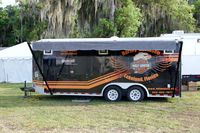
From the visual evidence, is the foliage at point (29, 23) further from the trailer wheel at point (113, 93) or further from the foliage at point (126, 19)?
the trailer wheel at point (113, 93)

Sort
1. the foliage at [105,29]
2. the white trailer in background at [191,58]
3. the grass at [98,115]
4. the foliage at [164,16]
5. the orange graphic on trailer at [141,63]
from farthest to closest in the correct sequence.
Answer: the foliage at [164,16]
the foliage at [105,29]
the white trailer in background at [191,58]
the orange graphic on trailer at [141,63]
the grass at [98,115]

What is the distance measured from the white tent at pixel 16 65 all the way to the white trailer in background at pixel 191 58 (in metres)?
9.85

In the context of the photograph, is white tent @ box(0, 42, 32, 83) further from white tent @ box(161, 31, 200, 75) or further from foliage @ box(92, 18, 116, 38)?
white tent @ box(161, 31, 200, 75)

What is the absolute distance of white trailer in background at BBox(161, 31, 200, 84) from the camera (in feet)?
64.8

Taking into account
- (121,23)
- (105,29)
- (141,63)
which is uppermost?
(121,23)

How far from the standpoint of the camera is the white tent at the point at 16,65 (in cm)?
2494

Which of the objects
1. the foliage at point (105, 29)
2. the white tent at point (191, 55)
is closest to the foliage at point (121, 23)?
the foliage at point (105, 29)

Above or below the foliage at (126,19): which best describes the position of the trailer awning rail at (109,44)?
below

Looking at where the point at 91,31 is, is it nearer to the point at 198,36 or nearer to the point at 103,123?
the point at 198,36

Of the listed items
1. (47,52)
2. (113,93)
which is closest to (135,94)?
(113,93)

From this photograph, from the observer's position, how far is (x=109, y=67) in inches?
584

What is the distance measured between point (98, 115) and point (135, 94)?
349cm

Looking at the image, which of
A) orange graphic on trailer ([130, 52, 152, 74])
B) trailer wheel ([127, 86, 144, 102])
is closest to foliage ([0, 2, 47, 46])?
orange graphic on trailer ([130, 52, 152, 74])

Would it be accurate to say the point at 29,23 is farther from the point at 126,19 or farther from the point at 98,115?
the point at 98,115
